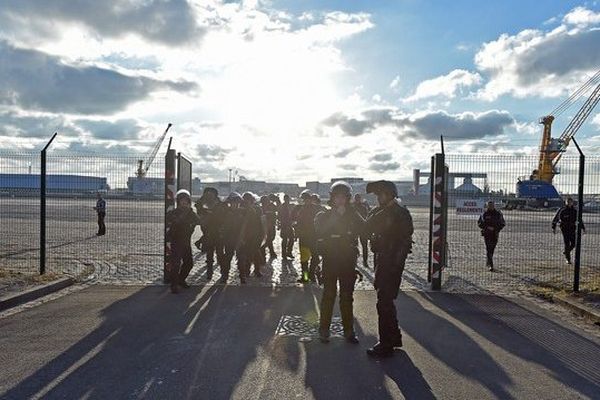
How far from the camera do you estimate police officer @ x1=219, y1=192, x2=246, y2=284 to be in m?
10.1

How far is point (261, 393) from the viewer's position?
4598mm

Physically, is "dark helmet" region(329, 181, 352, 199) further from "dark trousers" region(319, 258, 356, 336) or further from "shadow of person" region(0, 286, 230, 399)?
"shadow of person" region(0, 286, 230, 399)

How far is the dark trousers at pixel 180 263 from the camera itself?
9000mm

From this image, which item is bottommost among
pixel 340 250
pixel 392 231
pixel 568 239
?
pixel 568 239

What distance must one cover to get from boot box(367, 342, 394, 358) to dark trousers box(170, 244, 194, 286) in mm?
4417

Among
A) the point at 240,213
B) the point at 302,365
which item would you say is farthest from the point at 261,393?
the point at 240,213

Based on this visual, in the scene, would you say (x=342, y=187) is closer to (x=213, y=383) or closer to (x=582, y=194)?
(x=213, y=383)

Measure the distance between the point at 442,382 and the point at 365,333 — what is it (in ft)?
5.77

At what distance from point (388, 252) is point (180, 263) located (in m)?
4.69

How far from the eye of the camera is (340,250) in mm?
6062

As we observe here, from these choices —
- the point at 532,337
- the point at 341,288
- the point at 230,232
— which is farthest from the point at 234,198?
the point at 532,337

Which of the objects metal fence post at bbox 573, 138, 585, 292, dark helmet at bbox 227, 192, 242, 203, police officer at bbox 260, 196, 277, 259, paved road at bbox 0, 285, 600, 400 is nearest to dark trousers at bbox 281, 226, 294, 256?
police officer at bbox 260, 196, 277, 259

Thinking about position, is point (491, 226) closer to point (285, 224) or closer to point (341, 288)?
point (285, 224)

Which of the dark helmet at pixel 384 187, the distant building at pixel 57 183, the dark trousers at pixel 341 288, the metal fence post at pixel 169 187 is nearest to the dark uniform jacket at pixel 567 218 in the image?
the dark helmet at pixel 384 187
